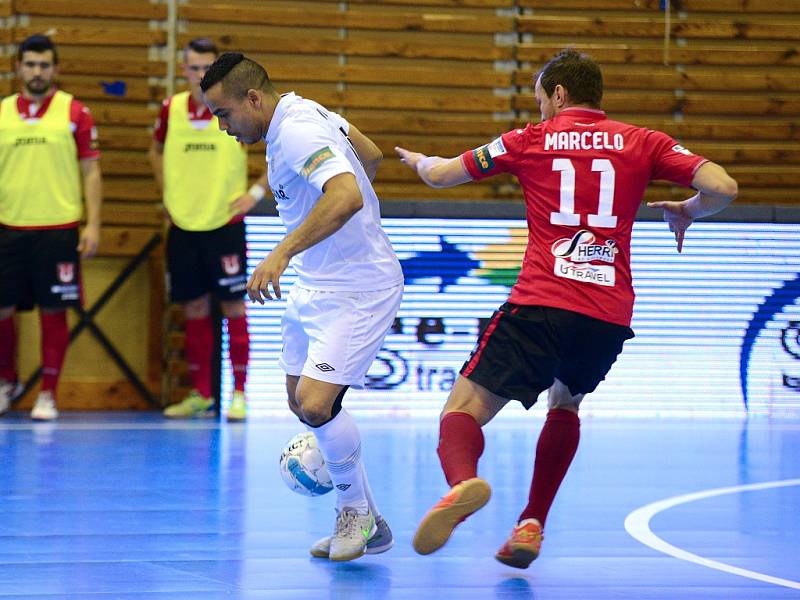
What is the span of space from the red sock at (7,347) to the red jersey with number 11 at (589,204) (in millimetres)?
5322

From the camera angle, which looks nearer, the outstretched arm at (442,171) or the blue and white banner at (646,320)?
the outstretched arm at (442,171)

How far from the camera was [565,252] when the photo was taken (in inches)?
157

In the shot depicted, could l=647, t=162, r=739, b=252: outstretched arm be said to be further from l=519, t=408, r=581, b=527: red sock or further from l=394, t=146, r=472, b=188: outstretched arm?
l=519, t=408, r=581, b=527: red sock

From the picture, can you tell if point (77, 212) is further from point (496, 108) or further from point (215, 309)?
point (496, 108)

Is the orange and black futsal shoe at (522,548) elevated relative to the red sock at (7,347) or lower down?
elevated

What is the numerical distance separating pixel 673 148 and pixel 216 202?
15.8 ft

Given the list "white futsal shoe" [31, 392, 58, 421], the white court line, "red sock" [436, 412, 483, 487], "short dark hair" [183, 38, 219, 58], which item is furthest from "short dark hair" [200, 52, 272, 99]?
"white futsal shoe" [31, 392, 58, 421]

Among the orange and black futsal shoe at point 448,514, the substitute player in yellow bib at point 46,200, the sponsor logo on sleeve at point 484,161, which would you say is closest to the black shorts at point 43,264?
the substitute player in yellow bib at point 46,200

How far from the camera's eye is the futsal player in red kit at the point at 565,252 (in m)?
3.91

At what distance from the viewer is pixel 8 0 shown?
895cm

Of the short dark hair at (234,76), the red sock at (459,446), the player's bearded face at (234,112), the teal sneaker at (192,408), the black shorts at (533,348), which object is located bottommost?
the teal sneaker at (192,408)

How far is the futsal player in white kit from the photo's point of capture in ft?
13.3

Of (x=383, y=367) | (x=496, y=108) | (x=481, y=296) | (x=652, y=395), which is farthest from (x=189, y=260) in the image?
(x=652, y=395)

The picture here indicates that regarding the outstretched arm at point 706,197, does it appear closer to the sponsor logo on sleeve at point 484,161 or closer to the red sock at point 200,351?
the sponsor logo on sleeve at point 484,161
